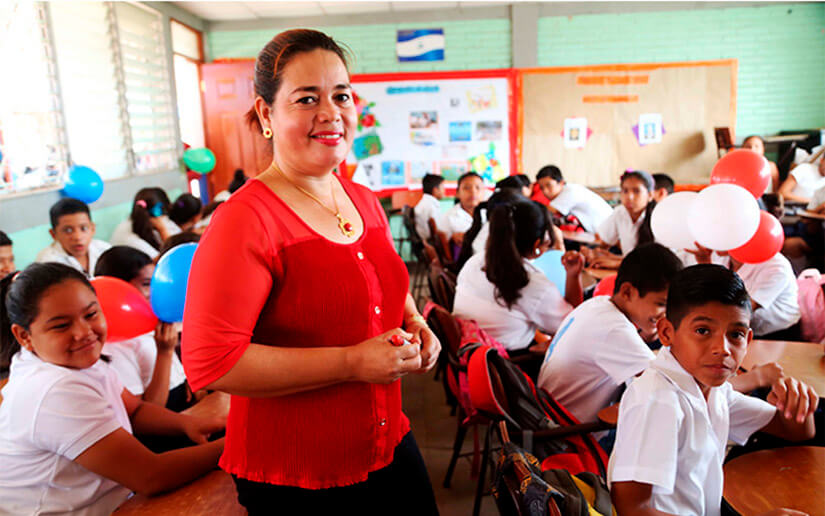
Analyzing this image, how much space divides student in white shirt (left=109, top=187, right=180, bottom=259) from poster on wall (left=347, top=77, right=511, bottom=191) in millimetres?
2794

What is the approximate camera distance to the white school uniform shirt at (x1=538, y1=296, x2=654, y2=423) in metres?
1.67

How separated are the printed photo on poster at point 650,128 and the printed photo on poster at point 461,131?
1.93 meters

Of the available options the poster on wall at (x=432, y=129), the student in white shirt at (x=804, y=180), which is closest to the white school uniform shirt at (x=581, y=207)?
the poster on wall at (x=432, y=129)

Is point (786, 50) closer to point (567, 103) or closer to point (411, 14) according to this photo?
point (567, 103)

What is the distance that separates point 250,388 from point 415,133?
6.11 m

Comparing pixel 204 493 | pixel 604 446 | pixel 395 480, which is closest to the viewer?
pixel 395 480

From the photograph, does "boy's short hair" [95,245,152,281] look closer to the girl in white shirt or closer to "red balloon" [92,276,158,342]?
"red balloon" [92,276,158,342]

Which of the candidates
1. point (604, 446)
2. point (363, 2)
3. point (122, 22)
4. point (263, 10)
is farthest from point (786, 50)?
point (122, 22)

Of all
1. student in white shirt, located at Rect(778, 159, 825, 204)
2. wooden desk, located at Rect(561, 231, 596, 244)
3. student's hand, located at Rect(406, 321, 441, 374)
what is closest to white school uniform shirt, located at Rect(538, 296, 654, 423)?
student's hand, located at Rect(406, 321, 441, 374)

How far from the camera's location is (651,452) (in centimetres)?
113

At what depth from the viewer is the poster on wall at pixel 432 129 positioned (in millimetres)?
6512

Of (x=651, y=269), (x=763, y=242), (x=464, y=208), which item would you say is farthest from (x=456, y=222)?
(x=651, y=269)

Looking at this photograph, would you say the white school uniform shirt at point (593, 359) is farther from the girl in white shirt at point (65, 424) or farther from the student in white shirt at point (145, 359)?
the student in white shirt at point (145, 359)

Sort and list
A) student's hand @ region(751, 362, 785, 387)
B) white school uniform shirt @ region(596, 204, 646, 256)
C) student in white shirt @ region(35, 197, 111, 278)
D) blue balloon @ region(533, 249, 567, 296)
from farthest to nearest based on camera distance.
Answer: white school uniform shirt @ region(596, 204, 646, 256) < student in white shirt @ region(35, 197, 111, 278) < blue balloon @ region(533, 249, 567, 296) < student's hand @ region(751, 362, 785, 387)
